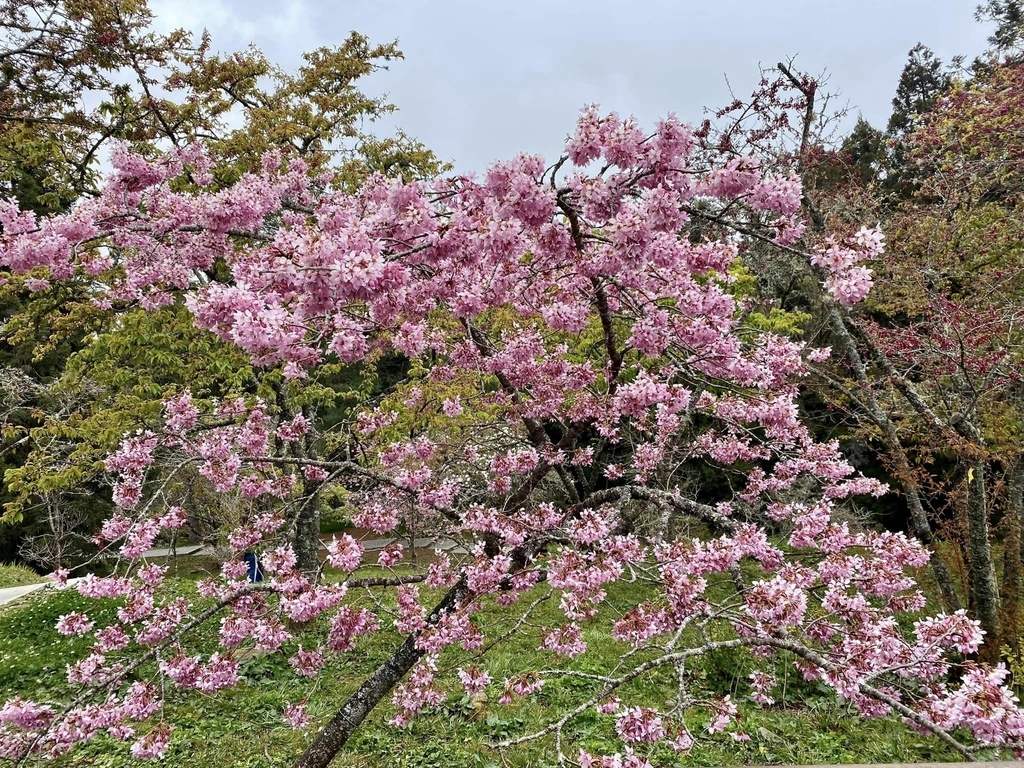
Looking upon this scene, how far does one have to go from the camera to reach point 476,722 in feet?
16.6

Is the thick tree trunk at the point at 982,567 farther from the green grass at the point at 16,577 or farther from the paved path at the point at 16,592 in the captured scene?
the green grass at the point at 16,577

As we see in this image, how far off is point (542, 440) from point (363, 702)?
6.80 feet

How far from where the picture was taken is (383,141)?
7.76 meters

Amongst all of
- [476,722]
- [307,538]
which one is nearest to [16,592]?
[307,538]

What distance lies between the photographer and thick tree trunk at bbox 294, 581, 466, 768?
3.34m

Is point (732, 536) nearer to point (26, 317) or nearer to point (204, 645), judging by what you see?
point (204, 645)

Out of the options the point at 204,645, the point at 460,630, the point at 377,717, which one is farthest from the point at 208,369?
the point at 460,630

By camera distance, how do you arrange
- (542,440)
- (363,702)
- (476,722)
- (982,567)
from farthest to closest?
1. (982,567)
2. (476,722)
3. (542,440)
4. (363,702)

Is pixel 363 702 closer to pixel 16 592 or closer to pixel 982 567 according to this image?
pixel 982 567

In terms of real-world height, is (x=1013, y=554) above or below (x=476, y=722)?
above

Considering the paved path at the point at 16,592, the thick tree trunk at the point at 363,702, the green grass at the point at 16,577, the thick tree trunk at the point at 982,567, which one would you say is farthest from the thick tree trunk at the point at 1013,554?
the green grass at the point at 16,577

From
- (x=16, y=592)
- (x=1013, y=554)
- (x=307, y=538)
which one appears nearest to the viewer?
(x=1013, y=554)

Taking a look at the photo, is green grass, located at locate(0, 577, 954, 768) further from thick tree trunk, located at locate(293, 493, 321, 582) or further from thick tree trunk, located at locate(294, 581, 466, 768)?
thick tree trunk, located at locate(293, 493, 321, 582)

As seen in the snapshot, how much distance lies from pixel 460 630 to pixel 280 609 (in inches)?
40.4
